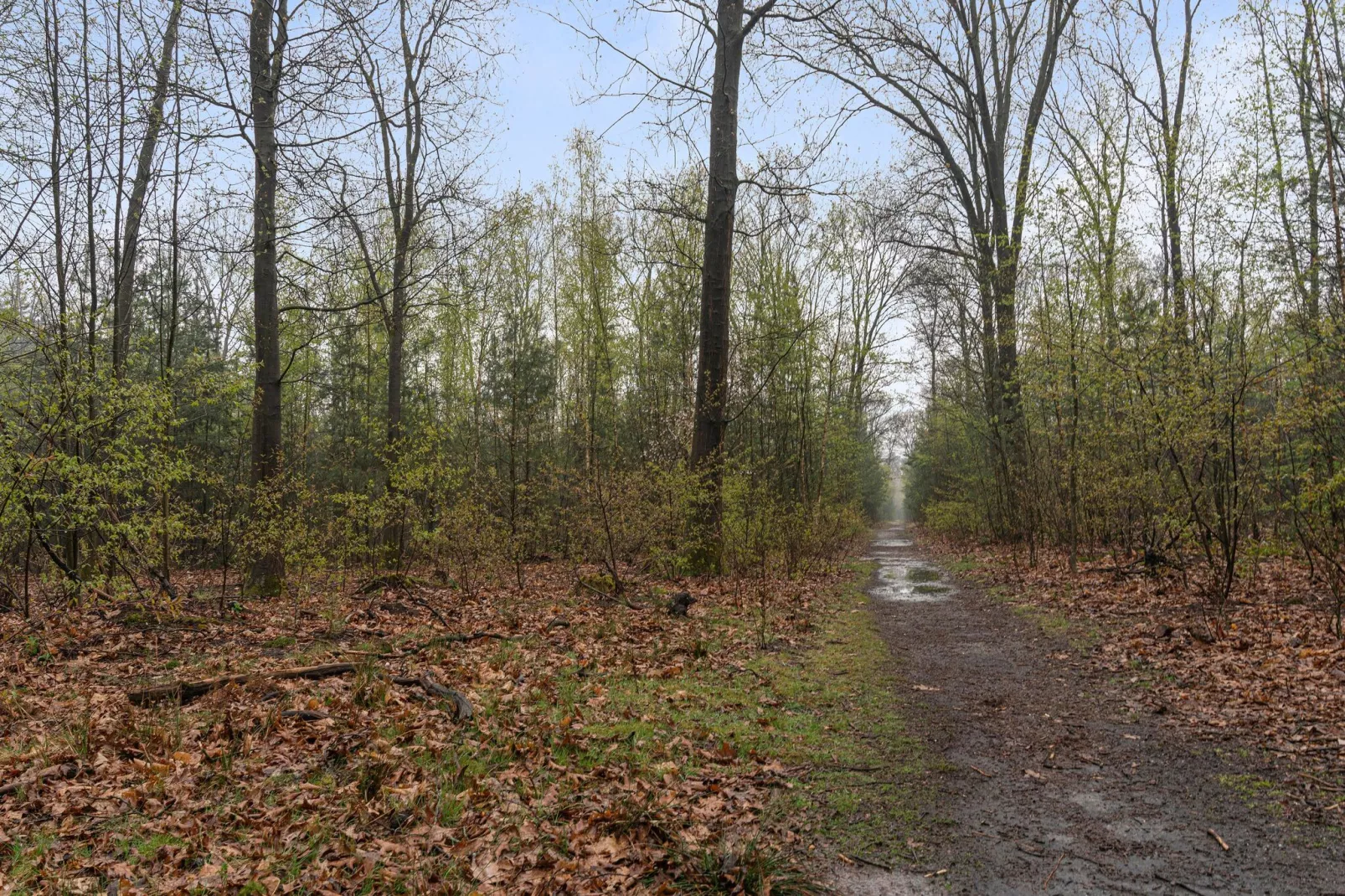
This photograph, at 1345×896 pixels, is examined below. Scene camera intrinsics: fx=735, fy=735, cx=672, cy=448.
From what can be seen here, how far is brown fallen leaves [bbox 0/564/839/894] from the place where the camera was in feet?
11.3

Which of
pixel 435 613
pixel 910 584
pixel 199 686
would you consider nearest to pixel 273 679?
pixel 199 686

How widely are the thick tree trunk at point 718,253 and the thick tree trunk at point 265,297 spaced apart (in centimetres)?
648

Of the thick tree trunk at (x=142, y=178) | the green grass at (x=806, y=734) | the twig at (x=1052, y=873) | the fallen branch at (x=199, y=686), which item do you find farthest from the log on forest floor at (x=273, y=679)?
the thick tree trunk at (x=142, y=178)

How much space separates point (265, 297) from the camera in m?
11.0

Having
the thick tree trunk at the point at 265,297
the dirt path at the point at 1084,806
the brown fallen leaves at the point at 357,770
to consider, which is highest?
the thick tree trunk at the point at 265,297

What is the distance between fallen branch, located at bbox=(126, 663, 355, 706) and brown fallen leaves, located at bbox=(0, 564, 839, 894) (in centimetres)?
10

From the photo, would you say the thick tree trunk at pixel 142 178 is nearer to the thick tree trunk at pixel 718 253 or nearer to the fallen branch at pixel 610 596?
the fallen branch at pixel 610 596

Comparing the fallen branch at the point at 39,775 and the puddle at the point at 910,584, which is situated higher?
the fallen branch at the point at 39,775

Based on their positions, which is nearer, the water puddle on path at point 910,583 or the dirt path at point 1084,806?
the dirt path at point 1084,806

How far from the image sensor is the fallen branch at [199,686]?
5.59 m

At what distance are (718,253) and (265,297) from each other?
7.12 metres

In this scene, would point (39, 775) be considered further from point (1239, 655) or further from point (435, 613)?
point (1239, 655)

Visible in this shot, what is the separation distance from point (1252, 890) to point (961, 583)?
12606 mm

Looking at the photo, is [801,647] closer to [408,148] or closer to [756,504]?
[756,504]
